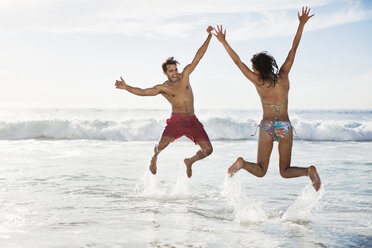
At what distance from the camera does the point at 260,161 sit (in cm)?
497

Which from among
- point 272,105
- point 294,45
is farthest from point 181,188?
point 294,45

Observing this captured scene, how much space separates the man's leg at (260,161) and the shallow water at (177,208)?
0.70 feet

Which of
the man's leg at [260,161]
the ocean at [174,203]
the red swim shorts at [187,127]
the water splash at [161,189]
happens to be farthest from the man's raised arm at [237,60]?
the water splash at [161,189]

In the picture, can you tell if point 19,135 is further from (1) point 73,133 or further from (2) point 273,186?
(2) point 273,186

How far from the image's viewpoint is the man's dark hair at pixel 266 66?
4.67 meters

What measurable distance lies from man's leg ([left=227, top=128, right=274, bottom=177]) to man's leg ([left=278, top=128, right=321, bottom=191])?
143mm

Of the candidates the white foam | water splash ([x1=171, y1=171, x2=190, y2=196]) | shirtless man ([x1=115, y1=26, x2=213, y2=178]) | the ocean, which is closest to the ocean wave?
the white foam

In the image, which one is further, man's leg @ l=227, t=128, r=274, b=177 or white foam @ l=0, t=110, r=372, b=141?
white foam @ l=0, t=110, r=372, b=141

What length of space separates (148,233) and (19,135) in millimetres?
16502

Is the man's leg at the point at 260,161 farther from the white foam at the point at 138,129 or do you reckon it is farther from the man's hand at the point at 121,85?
the white foam at the point at 138,129

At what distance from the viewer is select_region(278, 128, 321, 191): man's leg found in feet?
15.5

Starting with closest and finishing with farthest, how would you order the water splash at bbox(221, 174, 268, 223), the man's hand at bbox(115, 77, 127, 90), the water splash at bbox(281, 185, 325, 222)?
the water splash at bbox(221, 174, 268, 223)
the water splash at bbox(281, 185, 325, 222)
the man's hand at bbox(115, 77, 127, 90)

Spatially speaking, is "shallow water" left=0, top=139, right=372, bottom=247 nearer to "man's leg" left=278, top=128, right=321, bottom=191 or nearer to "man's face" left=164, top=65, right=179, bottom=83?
"man's leg" left=278, top=128, right=321, bottom=191

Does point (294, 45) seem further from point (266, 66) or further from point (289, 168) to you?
point (289, 168)
